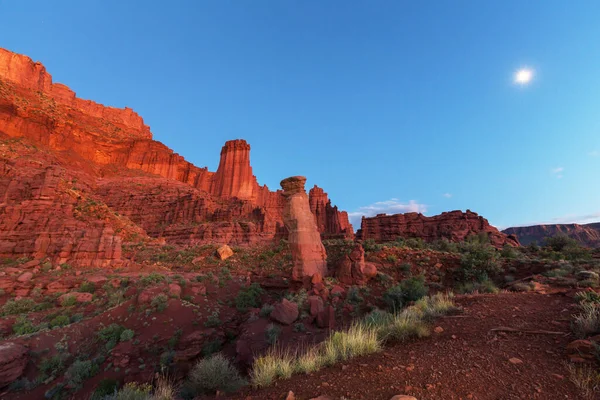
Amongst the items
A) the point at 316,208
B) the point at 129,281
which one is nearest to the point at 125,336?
the point at 129,281

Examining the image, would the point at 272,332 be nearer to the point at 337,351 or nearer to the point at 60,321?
the point at 337,351

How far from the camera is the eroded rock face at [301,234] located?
13461 millimetres

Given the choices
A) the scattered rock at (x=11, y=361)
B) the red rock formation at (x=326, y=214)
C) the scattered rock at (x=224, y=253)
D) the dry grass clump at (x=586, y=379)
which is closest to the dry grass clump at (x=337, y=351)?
the dry grass clump at (x=586, y=379)

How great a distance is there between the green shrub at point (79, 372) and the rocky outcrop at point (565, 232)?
7017 centimetres

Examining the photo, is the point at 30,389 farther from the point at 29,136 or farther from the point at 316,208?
the point at 316,208

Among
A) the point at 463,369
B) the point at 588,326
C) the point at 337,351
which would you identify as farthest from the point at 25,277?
the point at 588,326

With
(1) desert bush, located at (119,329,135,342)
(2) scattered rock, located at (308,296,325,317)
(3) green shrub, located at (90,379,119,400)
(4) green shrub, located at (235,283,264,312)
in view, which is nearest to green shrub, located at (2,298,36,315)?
(1) desert bush, located at (119,329,135,342)

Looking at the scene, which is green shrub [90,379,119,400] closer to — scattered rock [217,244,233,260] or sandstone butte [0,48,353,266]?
sandstone butte [0,48,353,266]

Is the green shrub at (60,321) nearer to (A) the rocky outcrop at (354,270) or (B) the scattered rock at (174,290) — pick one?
(B) the scattered rock at (174,290)

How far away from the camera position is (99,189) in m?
50.9

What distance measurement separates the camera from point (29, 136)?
44.5 m

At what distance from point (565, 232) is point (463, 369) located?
102m

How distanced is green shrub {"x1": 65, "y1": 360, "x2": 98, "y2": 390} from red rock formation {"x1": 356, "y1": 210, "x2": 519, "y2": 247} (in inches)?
1646

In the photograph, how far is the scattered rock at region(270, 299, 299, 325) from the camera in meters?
9.41
